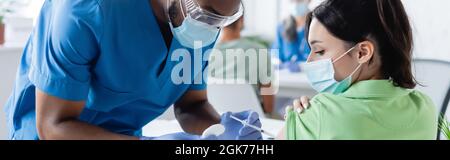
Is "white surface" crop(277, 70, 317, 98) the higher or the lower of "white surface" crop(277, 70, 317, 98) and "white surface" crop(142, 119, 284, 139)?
the lower

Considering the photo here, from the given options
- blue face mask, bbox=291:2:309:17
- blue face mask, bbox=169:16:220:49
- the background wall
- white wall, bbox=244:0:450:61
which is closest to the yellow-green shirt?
blue face mask, bbox=169:16:220:49

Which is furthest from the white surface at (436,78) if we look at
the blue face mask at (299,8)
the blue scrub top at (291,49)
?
the blue scrub top at (291,49)

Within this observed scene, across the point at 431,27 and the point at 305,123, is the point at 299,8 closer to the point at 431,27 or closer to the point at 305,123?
the point at 431,27

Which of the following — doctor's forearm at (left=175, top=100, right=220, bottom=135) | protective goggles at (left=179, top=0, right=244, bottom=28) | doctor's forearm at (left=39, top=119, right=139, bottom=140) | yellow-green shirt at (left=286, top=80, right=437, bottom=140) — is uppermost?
protective goggles at (left=179, top=0, right=244, bottom=28)

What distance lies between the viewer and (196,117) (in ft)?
3.40

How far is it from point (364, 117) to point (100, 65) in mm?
501

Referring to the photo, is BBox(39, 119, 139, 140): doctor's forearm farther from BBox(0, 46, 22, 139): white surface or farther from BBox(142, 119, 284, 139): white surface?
BBox(0, 46, 22, 139): white surface

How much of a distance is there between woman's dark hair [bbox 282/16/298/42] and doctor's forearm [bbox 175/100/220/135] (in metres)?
1.76

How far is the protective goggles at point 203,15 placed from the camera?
0.74 metres

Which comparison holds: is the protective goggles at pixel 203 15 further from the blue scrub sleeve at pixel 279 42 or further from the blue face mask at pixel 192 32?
the blue scrub sleeve at pixel 279 42

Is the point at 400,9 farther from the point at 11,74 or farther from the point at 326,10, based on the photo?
the point at 11,74

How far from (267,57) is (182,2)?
1164mm

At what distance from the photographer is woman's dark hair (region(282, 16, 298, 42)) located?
107 inches

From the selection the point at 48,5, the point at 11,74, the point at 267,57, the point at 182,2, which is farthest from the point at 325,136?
the point at 11,74
